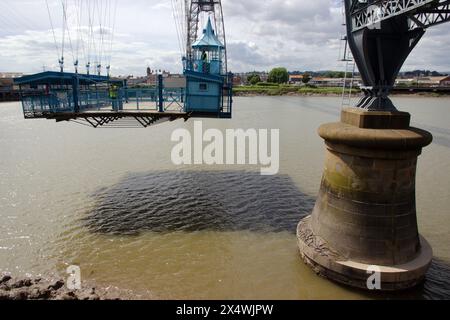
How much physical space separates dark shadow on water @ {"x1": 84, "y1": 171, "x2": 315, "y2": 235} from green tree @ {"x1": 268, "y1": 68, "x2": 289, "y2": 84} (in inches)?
6941

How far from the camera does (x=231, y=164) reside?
25.2 m

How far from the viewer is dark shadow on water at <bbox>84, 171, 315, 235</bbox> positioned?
14.8 metres

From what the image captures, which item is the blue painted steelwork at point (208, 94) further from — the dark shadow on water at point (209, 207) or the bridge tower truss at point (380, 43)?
the bridge tower truss at point (380, 43)

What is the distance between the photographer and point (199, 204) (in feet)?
56.9

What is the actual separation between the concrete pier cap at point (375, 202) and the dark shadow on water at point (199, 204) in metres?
4.06

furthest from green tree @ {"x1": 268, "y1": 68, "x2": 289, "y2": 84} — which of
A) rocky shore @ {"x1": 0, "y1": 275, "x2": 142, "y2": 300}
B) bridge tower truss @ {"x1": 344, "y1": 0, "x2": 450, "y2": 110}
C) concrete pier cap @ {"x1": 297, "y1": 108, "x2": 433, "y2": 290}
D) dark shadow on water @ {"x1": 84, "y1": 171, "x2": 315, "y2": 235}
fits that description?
rocky shore @ {"x1": 0, "y1": 275, "x2": 142, "y2": 300}

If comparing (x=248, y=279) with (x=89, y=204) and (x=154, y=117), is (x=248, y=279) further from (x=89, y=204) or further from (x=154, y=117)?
(x=89, y=204)

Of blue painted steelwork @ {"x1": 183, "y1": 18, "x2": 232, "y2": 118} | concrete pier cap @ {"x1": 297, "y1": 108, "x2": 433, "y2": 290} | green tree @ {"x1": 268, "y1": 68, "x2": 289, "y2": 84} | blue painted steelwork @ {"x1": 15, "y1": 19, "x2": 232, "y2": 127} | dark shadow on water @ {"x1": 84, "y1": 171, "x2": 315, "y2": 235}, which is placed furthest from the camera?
green tree @ {"x1": 268, "y1": 68, "x2": 289, "y2": 84}

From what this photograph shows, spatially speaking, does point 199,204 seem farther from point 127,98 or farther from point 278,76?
point 278,76

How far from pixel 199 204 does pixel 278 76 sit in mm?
182240

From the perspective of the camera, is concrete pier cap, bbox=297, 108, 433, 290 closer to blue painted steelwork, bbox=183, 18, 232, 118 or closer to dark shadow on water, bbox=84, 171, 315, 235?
dark shadow on water, bbox=84, 171, 315, 235

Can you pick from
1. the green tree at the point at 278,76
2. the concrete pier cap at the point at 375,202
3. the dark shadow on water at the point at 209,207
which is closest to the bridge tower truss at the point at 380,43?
the concrete pier cap at the point at 375,202

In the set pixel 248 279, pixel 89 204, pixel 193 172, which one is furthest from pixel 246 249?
pixel 193 172
